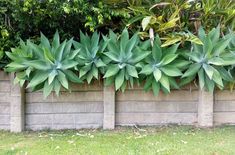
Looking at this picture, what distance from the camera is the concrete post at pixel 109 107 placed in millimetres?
4234

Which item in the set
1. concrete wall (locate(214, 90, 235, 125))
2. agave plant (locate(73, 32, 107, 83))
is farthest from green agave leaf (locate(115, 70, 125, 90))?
concrete wall (locate(214, 90, 235, 125))

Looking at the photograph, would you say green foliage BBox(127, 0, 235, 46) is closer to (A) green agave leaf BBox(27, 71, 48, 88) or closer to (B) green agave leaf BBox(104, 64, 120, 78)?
(B) green agave leaf BBox(104, 64, 120, 78)

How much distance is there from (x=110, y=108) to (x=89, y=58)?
748 mm

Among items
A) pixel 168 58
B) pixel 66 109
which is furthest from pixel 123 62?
pixel 66 109

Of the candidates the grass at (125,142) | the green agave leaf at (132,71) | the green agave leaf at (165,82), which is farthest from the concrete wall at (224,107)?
the green agave leaf at (132,71)

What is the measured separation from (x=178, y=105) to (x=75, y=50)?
156 centimetres

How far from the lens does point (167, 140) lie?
3.84 metres

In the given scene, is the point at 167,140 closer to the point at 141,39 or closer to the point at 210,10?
the point at 141,39

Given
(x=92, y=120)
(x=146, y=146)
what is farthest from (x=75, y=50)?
(x=146, y=146)

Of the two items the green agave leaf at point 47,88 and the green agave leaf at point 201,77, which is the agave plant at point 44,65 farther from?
the green agave leaf at point 201,77

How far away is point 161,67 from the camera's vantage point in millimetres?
3934

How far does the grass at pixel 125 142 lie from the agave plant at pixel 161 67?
60 centimetres

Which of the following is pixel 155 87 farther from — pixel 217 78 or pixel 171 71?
pixel 217 78

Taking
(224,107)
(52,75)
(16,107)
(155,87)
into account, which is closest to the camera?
(52,75)
